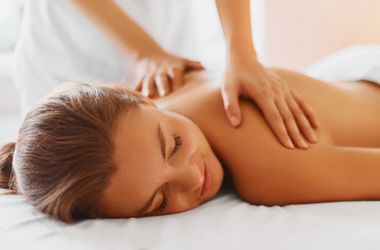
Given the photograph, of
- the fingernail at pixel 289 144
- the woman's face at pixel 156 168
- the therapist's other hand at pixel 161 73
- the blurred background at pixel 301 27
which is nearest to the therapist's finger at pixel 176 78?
the therapist's other hand at pixel 161 73

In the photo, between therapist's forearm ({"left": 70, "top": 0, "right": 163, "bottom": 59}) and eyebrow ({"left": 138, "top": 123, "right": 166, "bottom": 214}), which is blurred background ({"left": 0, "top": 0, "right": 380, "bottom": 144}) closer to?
therapist's forearm ({"left": 70, "top": 0, "right": 163, "bottom": 59})

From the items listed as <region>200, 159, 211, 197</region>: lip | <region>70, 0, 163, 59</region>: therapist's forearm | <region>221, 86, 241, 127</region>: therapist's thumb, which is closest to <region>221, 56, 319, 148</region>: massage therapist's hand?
<region>221, 86, 241, 127</region>: therapist's thumb

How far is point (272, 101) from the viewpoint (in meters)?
1.14

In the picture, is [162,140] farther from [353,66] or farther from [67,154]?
[353,66]

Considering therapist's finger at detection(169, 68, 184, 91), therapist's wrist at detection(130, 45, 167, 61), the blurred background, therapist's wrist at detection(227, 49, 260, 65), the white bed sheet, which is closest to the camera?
the white bed sheet

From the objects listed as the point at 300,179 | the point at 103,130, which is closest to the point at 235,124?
the point at 300,179

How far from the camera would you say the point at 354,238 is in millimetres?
887

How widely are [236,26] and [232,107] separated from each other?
26 cm

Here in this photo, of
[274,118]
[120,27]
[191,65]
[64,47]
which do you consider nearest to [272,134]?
[274,118]

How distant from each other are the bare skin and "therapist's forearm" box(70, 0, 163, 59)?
28cm

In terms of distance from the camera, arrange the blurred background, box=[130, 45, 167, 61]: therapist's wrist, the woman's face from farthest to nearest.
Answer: the blurred background
box=[130, 45, 167, 61]: therapist's wrist
the woman's face

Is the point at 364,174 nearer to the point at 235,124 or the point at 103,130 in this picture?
the point at 235,124

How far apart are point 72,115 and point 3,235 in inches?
9.2

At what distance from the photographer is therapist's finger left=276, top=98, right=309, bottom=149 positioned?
1.11m
